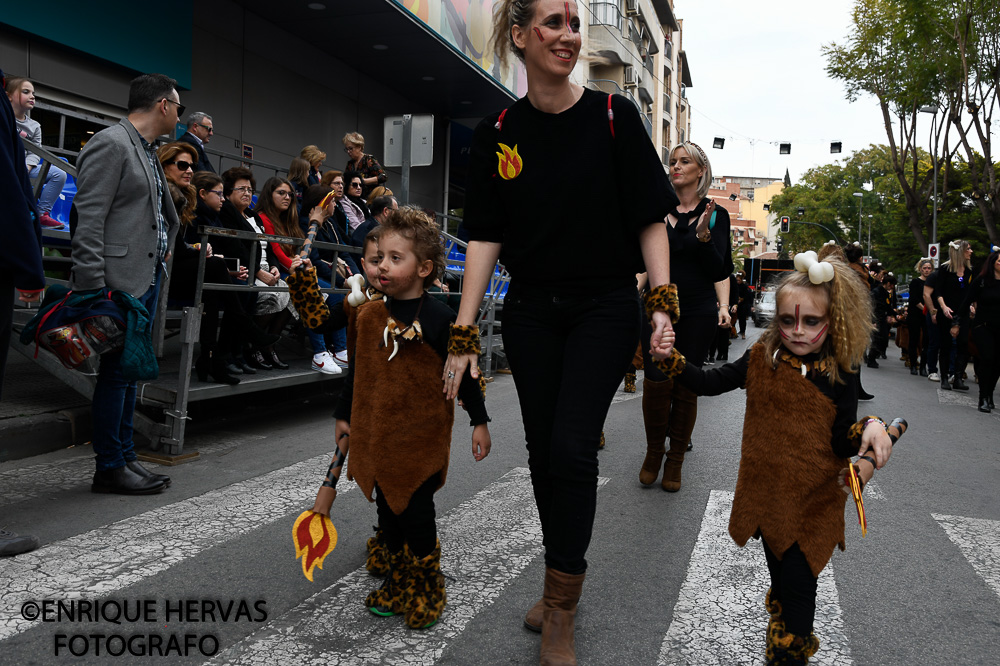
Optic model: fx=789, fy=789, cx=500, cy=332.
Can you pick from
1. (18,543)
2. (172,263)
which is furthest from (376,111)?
(18,543)

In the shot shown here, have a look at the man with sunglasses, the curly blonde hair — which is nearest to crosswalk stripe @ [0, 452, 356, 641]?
the curly blonde hair

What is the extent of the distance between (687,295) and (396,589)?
2.77m

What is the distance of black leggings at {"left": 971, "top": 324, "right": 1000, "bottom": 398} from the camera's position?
9203 mm

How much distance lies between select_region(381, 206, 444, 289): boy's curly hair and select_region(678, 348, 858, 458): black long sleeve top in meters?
1.03

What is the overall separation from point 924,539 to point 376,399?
3.08 m

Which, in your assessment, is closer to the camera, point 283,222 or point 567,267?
point 567,267

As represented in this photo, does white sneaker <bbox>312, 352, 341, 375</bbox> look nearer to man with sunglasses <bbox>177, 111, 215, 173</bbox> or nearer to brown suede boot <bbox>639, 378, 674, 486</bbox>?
man with sunglasses <bbox>177, 111, 215, 173</bbox>

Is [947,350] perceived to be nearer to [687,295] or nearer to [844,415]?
[687,295]

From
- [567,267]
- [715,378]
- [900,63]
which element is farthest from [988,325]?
[900,63]

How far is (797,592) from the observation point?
2.54 metres

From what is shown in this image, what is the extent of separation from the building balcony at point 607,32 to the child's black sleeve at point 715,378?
110 feet

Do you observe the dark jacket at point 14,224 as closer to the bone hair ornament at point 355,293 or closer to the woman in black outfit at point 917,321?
the bone hair ornament at point 355,293

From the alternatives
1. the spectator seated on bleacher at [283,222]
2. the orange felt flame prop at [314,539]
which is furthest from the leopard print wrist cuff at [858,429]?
the spectator seated on bleacher at [283,222]

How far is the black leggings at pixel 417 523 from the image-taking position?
2.84m
